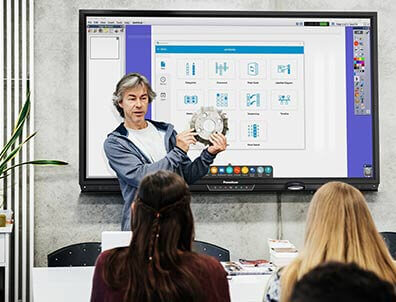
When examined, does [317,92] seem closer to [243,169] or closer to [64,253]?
[243,169]

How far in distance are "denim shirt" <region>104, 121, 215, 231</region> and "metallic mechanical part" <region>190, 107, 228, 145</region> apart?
12 cm

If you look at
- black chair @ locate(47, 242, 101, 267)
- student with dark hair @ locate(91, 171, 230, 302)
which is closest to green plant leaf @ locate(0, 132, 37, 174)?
black chair @ locate(47, 242, 101, 267)

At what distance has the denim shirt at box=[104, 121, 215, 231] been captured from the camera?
4516 millimetres

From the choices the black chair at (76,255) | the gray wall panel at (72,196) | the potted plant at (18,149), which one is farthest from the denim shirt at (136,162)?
the black chair at (76,255)

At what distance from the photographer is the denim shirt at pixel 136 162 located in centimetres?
452

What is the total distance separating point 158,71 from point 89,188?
934mm

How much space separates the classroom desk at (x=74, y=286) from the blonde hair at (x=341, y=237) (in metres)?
0.95

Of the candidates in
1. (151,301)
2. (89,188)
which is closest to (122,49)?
(89,188)

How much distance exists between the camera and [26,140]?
436 centimetres

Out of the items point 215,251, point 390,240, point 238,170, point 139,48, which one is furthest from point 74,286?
point 390,240

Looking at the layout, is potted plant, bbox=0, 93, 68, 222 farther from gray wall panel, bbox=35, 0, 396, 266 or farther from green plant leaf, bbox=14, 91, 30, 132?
gray wall panel, bbox=35, 0, 396, 266

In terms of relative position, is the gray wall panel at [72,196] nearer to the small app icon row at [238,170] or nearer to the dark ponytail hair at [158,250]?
the small app icon row at [238,170]

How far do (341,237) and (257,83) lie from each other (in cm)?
279

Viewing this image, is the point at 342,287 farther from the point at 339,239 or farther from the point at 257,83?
the point at 257,83
